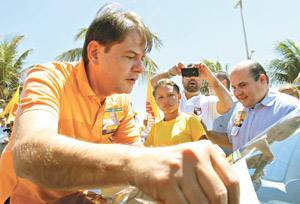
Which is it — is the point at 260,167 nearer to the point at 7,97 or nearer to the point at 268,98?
the point at 268,98

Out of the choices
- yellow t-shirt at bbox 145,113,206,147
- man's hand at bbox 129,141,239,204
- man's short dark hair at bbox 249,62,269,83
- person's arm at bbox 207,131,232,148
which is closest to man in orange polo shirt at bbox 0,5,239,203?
man's hand at bbox 129,141,239,204

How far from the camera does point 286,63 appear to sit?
85.8 ft

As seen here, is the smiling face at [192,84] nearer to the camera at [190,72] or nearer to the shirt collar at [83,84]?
the camera at [190,72]

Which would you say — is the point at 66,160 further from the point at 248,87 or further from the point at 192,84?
the point at 192,84

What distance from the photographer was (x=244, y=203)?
73 centimetres

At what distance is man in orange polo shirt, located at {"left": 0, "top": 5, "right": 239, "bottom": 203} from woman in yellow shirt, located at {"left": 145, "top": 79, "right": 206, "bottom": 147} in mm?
1609

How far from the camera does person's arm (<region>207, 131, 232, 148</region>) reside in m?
4.04

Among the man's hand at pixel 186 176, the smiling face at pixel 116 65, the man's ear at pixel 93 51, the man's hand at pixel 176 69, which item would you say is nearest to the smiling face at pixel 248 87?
the man's hand at pixel 176 69

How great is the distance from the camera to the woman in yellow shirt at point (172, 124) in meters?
3.57

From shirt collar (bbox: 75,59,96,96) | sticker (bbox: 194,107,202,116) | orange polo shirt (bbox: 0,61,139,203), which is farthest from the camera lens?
sticker (bbox: 194,107,202,116)

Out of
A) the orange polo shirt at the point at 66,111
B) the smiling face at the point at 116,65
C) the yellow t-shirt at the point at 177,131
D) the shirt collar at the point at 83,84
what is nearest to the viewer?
the orange polo shirt at the point at 66,111

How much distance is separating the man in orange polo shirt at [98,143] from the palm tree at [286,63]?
26122mm

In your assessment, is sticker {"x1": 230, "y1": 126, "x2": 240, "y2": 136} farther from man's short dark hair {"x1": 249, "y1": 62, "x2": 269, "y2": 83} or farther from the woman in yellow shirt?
man's short dark hair {"x1": 249, "y1": 62, "x2": 269, "y2": 83}

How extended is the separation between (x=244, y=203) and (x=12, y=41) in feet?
85.5
